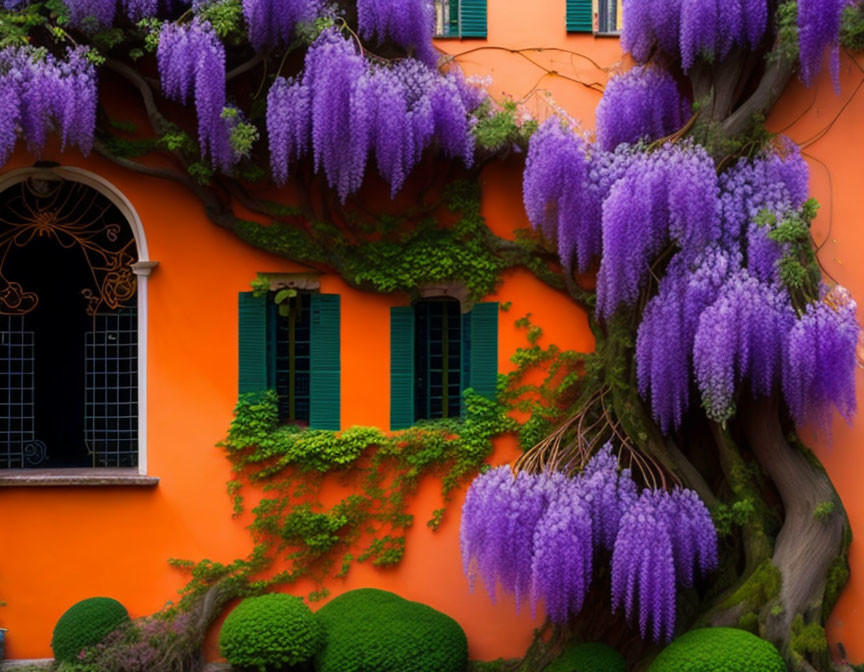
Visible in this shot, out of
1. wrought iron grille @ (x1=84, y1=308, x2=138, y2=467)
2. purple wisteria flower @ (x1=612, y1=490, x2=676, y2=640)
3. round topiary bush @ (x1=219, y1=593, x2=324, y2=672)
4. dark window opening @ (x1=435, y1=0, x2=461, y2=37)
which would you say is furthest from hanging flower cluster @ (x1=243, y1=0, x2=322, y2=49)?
purple wisteria flower @ (x1=612, y1=490, x2=676, y2=640)

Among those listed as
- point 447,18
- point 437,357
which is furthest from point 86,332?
point 447,18

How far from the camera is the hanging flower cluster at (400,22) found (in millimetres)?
8508

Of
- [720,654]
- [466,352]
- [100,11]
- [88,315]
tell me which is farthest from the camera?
[88,315]

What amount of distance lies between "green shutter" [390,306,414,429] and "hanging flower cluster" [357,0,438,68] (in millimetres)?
1940

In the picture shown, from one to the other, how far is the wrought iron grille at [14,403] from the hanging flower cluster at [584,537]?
3.62 m

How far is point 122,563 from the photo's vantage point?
28.7ft

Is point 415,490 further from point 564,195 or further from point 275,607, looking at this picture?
point 564,195

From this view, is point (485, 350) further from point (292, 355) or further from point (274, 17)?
point (274, 17)

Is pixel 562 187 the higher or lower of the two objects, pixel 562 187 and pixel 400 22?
the lower

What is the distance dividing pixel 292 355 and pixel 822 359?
384cm

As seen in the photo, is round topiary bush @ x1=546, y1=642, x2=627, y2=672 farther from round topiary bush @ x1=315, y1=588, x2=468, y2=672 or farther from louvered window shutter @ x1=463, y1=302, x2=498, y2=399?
louvered window shutter @ x1=463, y1=302, x2=498, y2=399

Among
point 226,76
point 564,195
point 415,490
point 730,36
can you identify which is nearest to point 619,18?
point 730,36

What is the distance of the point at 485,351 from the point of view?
8859 mm

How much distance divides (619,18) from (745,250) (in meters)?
2.17
